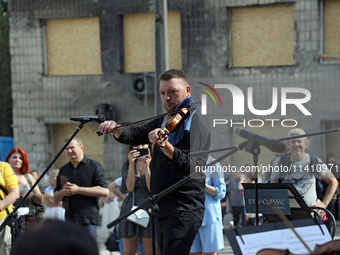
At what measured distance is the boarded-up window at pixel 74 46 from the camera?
39.9 ft

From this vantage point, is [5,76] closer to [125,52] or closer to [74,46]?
[74,46]

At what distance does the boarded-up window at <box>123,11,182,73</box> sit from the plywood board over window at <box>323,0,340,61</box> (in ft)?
12.1

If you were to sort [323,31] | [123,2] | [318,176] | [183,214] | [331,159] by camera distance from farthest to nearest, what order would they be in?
[123,2] → [323,31] → [318,176] → [331,159] → [183,214]

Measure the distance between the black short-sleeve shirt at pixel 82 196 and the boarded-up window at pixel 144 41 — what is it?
22.2ft

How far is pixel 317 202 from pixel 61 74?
30.7ft

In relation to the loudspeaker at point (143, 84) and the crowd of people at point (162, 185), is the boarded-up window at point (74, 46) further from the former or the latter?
the crowd of people at point (162, 185)

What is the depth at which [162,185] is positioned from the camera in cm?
326

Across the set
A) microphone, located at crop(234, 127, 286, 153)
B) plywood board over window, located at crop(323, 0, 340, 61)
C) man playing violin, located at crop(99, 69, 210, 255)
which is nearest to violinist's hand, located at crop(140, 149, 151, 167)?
man playing violin, located at crop(99, 69, 210, 255)

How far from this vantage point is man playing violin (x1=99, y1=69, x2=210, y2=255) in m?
3.17

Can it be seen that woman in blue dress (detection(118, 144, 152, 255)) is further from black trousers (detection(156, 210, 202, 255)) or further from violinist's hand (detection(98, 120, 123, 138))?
black trousers (detection(156, 210, 202, 255))

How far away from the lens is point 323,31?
1080 cm

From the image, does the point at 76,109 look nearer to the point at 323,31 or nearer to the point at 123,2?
the point at 123,2

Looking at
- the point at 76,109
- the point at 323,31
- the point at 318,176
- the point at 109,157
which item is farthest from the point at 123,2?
the point at 318,176

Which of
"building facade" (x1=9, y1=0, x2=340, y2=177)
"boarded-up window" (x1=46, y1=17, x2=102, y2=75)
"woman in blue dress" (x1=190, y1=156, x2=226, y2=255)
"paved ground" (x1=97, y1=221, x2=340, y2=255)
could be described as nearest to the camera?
"woman in blue dress" (x1=190, y1=156, x2=226, y2=255)
